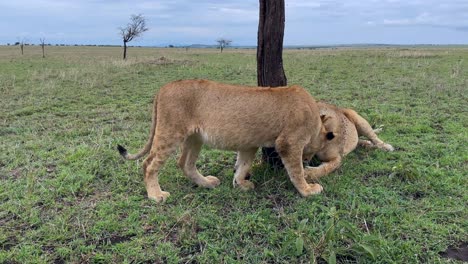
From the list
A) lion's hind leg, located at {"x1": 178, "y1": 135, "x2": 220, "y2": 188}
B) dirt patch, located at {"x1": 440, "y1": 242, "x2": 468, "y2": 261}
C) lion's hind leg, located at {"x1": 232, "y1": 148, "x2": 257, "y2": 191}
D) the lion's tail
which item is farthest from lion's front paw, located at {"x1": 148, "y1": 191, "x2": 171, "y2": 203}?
dirt patch, located at {"x1": 440, "y1": 242, "x2": 468, "y2": 261}

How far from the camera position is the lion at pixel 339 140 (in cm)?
473

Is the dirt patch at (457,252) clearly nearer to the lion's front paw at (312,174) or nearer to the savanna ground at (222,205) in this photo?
the savanna ground at (222,205)

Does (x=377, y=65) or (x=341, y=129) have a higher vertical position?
(x=377, y=65)

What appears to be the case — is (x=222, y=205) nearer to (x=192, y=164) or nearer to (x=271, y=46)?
(x=192, y=164)

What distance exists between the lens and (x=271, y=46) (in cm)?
468

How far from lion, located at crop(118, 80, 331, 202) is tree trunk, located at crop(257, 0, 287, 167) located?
2.49ft

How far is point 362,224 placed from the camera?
3.46 meters

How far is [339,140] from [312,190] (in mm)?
1192

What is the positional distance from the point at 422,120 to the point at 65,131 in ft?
21.0

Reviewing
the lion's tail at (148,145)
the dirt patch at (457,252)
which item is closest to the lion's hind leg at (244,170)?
the lion's tail at (148,145)

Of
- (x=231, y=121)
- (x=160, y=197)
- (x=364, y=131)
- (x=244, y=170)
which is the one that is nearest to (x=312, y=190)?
(x=244, y=170)

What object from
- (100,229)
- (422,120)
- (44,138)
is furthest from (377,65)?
(100,229)

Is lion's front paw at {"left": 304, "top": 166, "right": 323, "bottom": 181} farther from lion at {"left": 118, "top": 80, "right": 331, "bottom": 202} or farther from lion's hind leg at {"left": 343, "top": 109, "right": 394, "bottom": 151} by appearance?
lion's hind leg at {"left": 343, "top": 109, "right": 394, "bottom": 151}

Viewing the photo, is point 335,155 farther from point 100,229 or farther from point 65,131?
point 65,131
